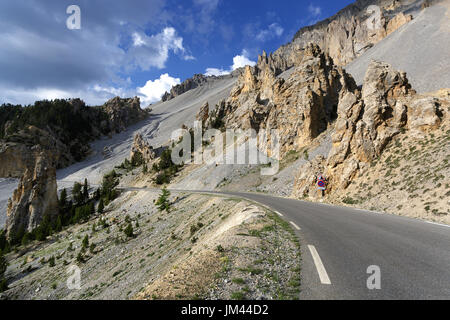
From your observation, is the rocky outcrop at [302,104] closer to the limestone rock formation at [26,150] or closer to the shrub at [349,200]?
the shrub at [349,200]

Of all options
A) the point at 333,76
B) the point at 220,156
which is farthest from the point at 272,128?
the point at 333,76

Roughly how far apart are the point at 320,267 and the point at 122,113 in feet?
635

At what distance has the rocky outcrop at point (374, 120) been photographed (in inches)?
933

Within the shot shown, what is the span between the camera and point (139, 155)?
10012cm

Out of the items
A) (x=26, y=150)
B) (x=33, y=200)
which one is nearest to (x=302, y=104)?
(x=33, y=200)

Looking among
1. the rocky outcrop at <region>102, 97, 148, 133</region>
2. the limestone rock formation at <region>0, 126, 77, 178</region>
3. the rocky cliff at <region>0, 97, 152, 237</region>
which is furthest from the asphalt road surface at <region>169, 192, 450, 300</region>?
the rocky outcrop at <region>102, 97, 148, 133</region>

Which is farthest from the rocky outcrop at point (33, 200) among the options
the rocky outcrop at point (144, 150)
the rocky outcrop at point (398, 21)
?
the rocky outcrop at point (398, 21)

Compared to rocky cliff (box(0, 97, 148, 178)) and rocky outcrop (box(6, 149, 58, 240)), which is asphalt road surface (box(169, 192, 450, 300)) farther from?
rocky cliff (box(0, 97, 148, 178))

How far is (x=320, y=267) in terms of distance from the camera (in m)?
6.00

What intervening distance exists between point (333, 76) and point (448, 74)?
73.8 ft

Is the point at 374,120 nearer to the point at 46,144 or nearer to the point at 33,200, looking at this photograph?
the point at 33,200
